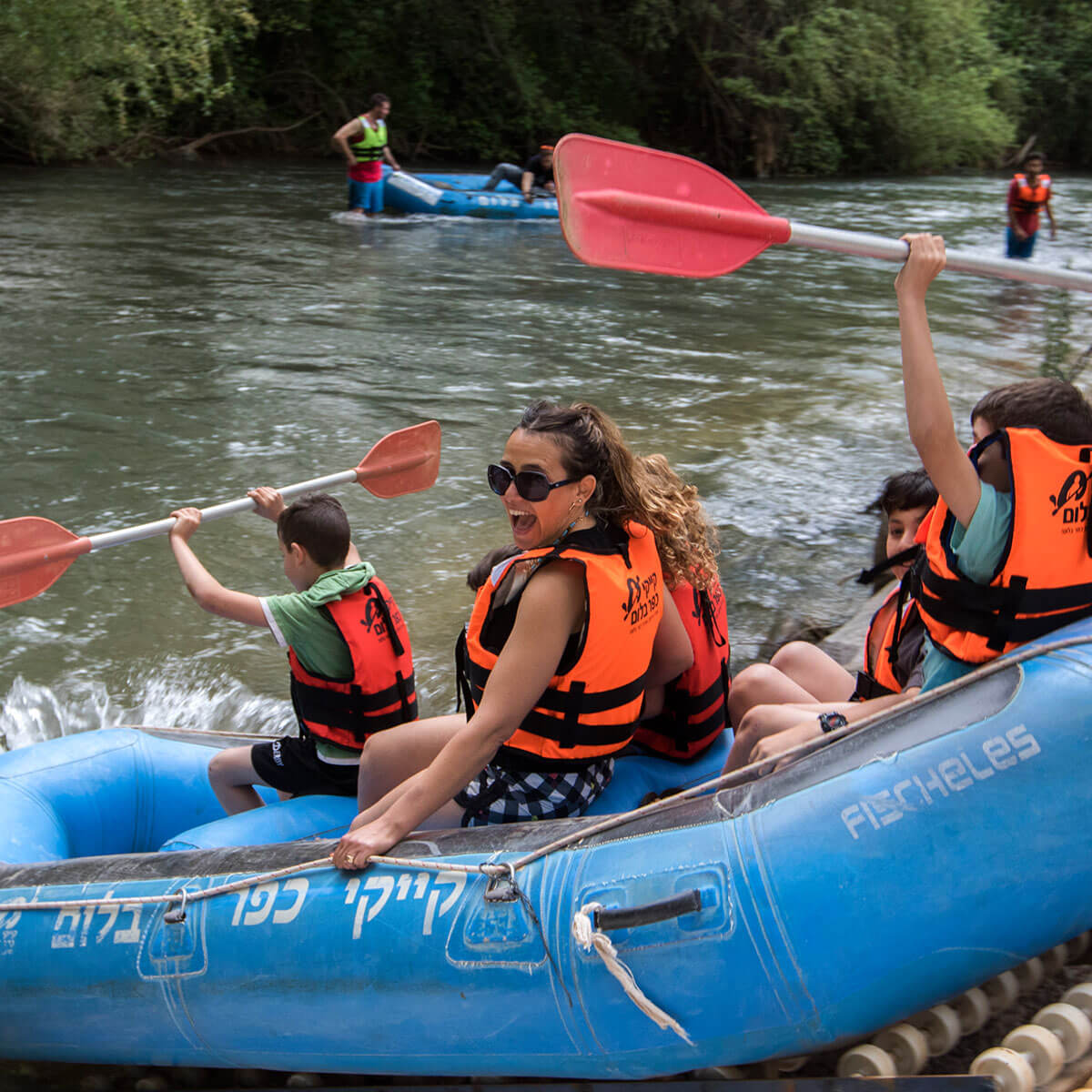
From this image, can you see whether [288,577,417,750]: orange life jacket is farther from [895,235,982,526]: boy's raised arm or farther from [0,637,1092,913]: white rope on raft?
[895,235,982,526]: boy's raised arm

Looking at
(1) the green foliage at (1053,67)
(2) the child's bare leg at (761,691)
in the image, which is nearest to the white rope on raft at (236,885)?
(2) the child's bare leg at (761,691)

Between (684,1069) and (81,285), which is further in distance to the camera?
(81,285)

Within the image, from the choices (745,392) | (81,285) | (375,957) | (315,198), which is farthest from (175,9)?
(375,957)

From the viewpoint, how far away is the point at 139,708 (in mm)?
3736

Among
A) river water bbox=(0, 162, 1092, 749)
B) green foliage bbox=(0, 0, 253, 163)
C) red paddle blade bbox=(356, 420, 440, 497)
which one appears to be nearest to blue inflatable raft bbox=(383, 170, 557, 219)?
river water bbox=(0, 162, 1092, 749)

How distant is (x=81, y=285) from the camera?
27.6ft

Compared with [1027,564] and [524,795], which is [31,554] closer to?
[524,795]

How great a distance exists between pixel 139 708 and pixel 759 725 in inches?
90.1

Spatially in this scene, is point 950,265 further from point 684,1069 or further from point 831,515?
point 831,515

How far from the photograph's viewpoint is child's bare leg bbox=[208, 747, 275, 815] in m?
2.55

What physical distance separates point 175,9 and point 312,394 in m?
7.89

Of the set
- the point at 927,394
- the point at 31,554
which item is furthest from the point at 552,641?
the point at 31,554

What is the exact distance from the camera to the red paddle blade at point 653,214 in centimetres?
205

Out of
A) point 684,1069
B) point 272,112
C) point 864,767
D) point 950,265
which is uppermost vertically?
point 272,112
